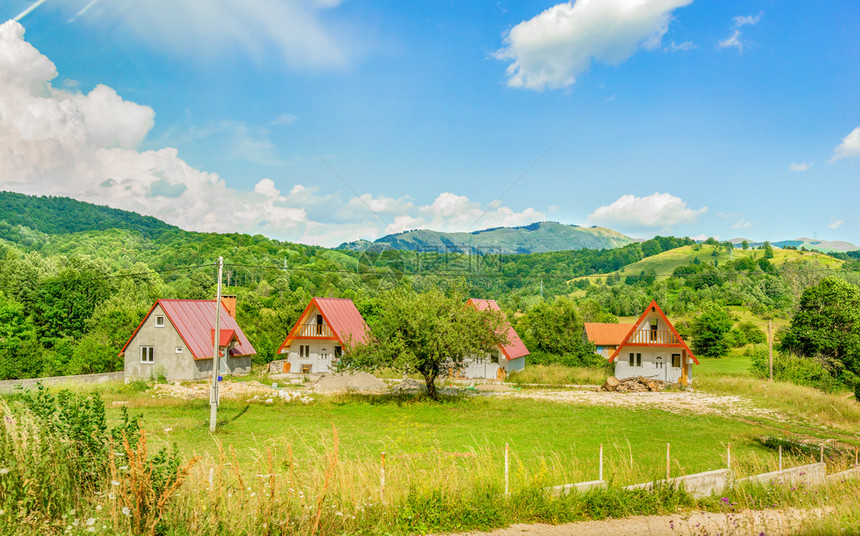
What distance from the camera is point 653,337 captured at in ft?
131

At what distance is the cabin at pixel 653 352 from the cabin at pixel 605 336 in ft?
28.5

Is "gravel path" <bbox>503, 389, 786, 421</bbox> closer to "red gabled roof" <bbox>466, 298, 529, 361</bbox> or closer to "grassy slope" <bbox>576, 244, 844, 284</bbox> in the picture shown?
"red gabled roof" <bbox>466, 298, 529, 361</bbox>

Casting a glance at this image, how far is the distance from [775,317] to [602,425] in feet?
211

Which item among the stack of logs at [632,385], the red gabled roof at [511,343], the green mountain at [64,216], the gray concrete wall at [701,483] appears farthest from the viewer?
the green mountain at [64,216]

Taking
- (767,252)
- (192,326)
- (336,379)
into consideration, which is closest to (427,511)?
(336,379)

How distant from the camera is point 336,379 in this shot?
36531mm

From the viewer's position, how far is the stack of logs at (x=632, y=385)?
118 feet

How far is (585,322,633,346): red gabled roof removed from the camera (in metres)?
50.0

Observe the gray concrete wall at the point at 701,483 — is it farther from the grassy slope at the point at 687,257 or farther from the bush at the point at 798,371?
the grassy slope at the point at 687,257

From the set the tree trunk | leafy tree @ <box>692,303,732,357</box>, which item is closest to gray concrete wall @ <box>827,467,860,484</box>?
the tree trunk

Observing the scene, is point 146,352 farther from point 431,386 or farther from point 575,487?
point 575,487

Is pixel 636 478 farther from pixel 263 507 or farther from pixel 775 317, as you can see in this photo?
pixel 775 317

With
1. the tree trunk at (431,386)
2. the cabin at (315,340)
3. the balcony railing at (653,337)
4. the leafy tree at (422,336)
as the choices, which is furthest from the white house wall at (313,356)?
the balcony railing at (653,337)

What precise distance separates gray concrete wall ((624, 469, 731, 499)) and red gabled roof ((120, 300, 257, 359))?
3110 cm
